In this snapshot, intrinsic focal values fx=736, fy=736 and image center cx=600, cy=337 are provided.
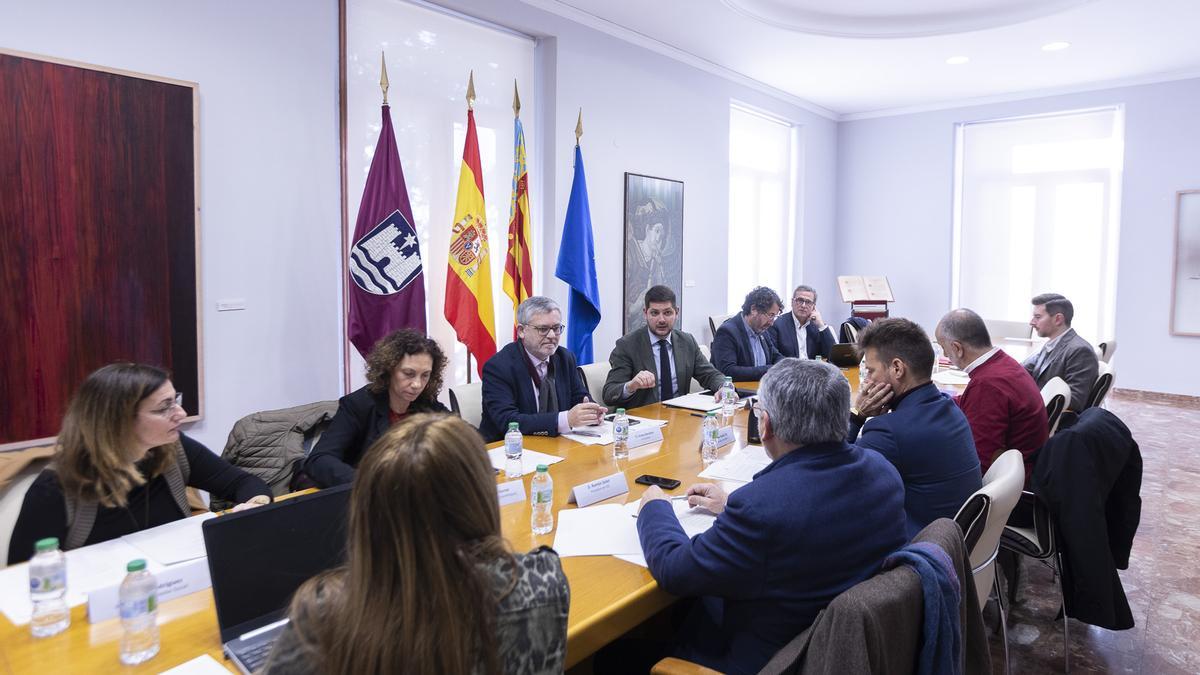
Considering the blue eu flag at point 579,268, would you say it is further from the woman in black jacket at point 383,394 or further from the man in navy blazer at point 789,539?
the man in navy blazer at point 789,539

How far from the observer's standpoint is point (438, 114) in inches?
189

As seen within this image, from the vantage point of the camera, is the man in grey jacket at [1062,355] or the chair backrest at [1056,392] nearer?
the chair backrest at [1056,392]

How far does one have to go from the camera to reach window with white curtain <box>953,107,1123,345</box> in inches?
310

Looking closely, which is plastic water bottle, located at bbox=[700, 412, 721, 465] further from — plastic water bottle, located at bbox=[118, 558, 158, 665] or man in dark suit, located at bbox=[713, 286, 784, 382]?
man in dark suit, located at bbox=[713, 286, 784, 382]

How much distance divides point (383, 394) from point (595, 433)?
0.87 meters

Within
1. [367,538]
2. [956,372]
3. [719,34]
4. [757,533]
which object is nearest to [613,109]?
[719,34]

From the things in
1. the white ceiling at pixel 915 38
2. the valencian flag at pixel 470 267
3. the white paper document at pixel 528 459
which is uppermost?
the white ceiling at pixel 915 38

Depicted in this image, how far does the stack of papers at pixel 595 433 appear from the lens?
2.93 m

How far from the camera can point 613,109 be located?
596cm

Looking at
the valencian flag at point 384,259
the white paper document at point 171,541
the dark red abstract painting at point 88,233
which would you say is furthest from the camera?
the valencian flag at point 384,259

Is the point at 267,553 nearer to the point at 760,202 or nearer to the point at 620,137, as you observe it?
the point at 620,137

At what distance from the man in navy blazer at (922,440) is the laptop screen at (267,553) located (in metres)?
1.49

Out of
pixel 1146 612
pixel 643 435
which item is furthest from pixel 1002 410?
pixel 643 435

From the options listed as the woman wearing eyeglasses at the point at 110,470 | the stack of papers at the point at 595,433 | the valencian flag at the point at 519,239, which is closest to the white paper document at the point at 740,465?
the stack of papers at the point at 595,433
